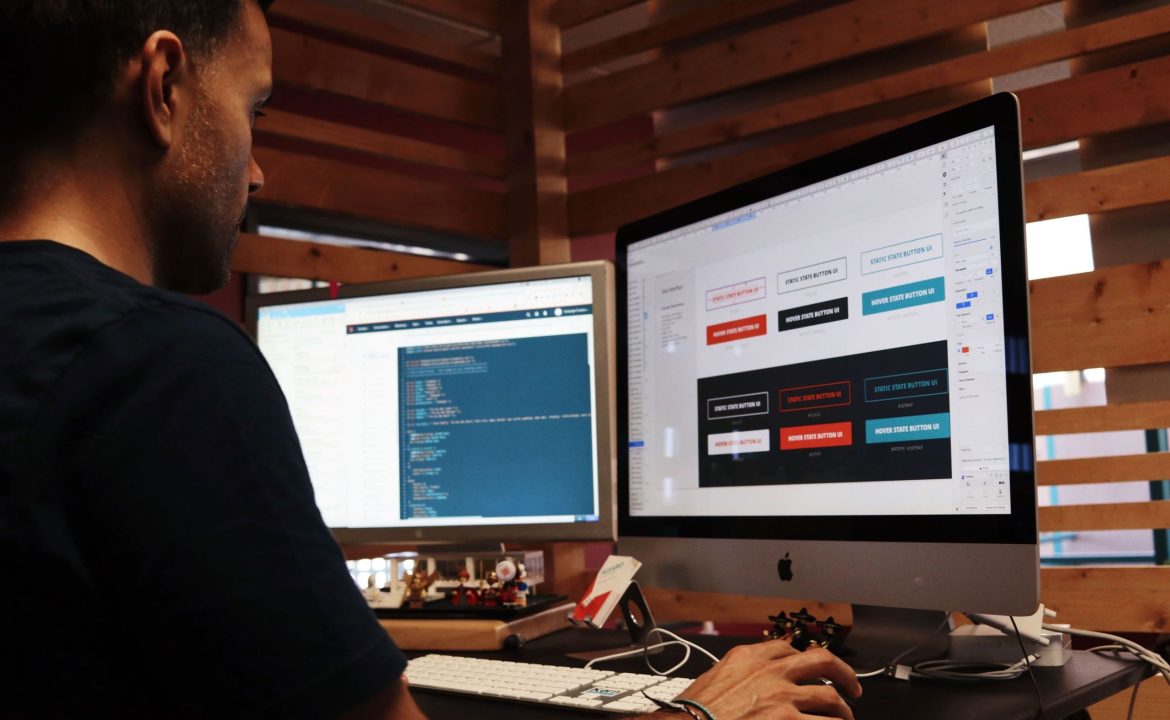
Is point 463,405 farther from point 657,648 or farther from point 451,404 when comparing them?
point 657,648

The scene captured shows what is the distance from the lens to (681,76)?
240 centimetres

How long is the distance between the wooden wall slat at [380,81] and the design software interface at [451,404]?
800 millimetres

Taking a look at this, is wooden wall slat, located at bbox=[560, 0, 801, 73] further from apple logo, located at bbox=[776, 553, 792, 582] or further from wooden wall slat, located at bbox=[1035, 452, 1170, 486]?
apple logo, located at bbox=[776, 553, 792, 582]

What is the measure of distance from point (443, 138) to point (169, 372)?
15.0 feet

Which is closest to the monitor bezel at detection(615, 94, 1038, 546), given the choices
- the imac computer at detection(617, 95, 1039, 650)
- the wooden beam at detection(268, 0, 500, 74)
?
the imac computer at detection(617, 95, 1039, 650)

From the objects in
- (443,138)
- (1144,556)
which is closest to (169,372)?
(443,138)

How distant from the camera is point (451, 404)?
5.50 feet

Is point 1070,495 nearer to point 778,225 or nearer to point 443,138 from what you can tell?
point 443,138

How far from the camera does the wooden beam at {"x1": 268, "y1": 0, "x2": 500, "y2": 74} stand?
2346 millimetres

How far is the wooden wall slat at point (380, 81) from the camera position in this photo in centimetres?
231

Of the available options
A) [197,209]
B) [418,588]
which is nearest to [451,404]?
[418,588]

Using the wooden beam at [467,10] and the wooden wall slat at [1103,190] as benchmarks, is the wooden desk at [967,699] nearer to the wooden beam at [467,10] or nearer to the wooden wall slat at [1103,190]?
the wooden wall slat at [1103,190]

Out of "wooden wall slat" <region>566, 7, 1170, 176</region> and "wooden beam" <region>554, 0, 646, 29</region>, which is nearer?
"wooden wall slat" <region>566, 7, 1170, 176</region>

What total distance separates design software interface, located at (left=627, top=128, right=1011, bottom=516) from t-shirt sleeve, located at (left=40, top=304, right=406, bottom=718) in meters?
0.70
